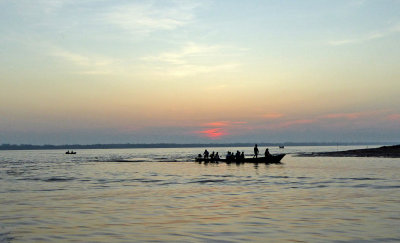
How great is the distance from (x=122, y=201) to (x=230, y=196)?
622 cm

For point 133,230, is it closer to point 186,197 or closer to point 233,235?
point 233,235

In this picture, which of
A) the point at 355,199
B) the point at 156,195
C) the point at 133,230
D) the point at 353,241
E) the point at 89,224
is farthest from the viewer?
the point at 156,195

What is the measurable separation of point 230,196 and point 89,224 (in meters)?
10.3

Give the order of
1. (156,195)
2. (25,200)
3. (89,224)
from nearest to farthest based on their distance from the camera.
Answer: (89,224) → (25,200) → (156,195)

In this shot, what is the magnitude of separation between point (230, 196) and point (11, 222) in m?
12.1

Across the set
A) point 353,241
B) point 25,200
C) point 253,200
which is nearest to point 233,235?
point 353,241

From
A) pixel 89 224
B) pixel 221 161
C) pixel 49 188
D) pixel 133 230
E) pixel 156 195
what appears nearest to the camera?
pixel 133 230

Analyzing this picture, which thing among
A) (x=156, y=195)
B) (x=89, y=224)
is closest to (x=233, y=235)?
(x=89, y=224)

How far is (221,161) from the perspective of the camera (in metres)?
72.0

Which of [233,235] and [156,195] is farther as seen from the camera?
[156,195]

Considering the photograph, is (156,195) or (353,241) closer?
(353,241)

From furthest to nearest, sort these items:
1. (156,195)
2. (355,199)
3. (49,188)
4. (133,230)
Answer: (49,188) < (156,195) < (355,199) < (133,230)

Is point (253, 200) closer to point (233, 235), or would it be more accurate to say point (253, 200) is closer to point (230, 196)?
point (230, 196)

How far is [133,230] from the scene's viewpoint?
1531cm
